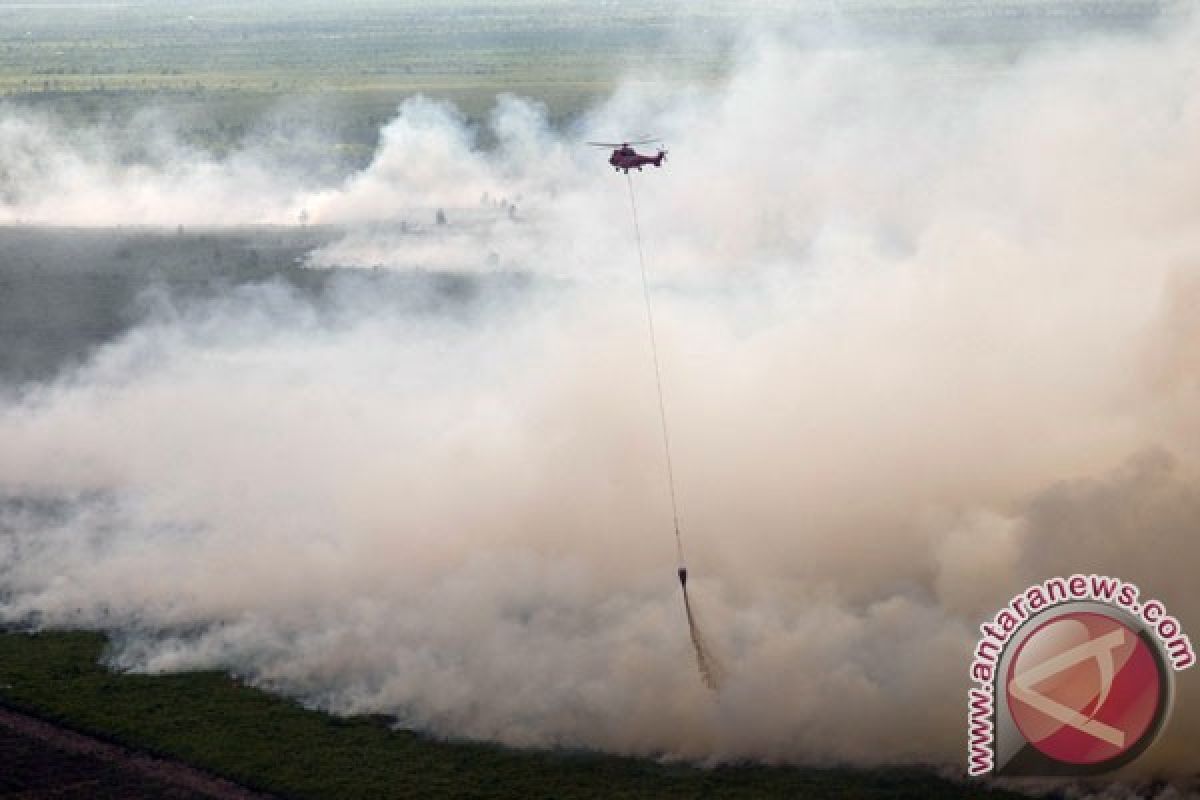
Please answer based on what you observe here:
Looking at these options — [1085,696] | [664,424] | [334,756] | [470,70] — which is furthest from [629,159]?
[470,70]

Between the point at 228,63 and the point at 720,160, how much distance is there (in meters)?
115

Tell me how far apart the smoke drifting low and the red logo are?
1.25 meters

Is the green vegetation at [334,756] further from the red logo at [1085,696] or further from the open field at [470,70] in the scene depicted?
the open field at [470,70]

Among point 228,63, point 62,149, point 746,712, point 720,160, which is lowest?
point 746,712

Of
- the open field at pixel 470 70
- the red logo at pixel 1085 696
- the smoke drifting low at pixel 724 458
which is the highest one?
the open field at pixel 470 70

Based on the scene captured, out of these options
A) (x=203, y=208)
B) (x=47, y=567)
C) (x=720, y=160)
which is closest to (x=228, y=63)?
(x=203, y=208)

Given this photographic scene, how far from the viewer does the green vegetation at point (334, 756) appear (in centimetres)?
4331

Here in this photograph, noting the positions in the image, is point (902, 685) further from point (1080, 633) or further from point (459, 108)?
point (459, 108)

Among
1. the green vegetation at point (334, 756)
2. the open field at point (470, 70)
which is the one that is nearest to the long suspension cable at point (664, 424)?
the green vegetation at point (334, 756)

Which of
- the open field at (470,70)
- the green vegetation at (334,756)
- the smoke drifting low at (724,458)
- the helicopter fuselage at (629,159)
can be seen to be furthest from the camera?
the open field at (470,70)

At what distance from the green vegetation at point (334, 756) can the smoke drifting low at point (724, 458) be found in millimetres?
939

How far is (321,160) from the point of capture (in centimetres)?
12719

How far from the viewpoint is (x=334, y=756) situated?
45594 millimetres

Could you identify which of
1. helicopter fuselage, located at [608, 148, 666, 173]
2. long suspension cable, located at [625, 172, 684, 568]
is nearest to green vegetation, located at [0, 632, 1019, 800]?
long suspension cable, located at [625, 172, 684, 568]
